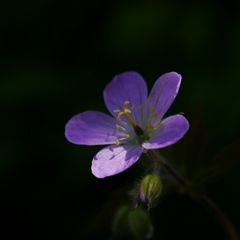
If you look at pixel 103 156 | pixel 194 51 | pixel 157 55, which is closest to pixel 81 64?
pixel 157 55

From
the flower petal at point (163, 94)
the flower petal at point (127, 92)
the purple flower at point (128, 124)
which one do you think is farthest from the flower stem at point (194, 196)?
the flower petal at point (127, 92)

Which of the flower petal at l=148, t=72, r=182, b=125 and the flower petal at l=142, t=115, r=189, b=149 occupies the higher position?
the flower petal at l=148, t=72, r=182, b=125

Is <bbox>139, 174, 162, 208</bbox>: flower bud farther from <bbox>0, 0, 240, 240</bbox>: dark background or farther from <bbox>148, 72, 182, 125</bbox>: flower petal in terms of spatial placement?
<bbox>0, 0, 240, 240</bbox>: dark background

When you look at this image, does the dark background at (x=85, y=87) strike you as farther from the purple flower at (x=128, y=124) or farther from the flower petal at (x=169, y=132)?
the flower petal at (x=169, y=132)

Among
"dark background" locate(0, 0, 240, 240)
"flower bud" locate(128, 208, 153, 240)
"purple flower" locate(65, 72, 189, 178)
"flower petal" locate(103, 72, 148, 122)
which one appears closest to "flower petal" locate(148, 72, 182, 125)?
"purple flower" locate(65, 72, 189, 178)

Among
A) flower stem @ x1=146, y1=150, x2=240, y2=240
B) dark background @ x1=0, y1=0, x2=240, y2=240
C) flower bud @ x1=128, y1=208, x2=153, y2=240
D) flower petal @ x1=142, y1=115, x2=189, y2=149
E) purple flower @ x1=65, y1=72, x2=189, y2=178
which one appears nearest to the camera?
flower petal @ x1=142, y1=115, x2=189, y2=149

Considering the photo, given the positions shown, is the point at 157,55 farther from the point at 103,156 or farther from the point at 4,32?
the point at 103,156

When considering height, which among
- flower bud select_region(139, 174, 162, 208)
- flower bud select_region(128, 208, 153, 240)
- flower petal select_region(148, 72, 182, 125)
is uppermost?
flower petal select_region(148, 72, 182, 125)
